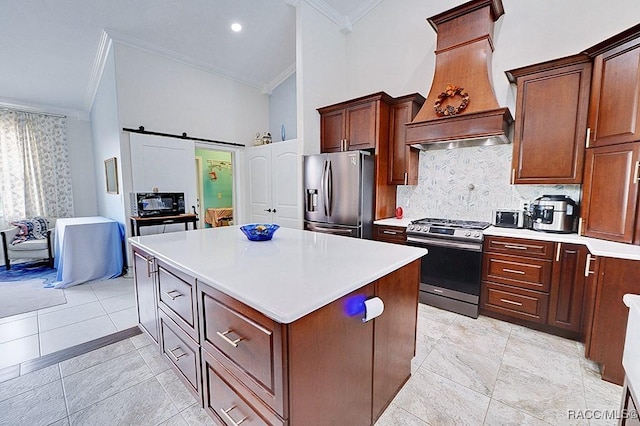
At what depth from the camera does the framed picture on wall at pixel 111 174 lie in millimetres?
4035

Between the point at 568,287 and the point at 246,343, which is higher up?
the point at 246,343

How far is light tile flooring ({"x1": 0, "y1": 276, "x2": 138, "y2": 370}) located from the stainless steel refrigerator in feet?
7.63

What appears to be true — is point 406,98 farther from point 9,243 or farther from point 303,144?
point 9,243

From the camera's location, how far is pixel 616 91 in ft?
6.60

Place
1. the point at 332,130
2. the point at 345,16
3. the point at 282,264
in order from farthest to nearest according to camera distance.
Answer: the point at 345,16, the point at 332,130, the point at 282,264

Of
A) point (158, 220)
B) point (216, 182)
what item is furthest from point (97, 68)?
point (216, 182)

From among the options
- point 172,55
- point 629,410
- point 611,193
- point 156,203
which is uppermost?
point 172,55

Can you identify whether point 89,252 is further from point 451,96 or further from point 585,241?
point 585,241

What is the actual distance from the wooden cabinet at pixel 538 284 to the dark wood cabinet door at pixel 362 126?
5.75ft

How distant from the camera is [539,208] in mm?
2592

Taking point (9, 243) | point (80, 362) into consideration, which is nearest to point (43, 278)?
point (9, 243)

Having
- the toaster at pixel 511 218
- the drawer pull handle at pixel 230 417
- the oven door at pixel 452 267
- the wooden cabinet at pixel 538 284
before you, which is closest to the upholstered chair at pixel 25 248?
the drawer pull handle at pixel 230 417

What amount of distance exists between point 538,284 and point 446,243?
0.81 m

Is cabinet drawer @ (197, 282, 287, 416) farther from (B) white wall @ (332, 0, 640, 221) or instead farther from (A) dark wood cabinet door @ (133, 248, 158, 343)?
(B) white wall @ (332, 0, 640, 221)
